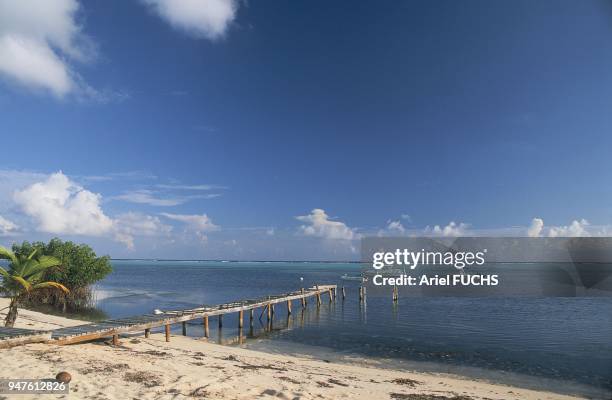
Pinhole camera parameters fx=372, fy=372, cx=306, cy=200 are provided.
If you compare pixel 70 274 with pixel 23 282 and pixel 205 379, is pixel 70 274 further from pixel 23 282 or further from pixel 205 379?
pixel 205 379

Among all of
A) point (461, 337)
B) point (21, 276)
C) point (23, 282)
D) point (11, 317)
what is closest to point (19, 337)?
point (23, 282)

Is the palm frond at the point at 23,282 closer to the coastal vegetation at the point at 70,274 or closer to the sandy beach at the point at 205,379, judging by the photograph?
the sandy beach at the point at 205,379

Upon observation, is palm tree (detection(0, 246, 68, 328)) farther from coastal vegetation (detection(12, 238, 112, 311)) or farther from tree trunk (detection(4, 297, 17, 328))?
coastal vegetation (detection(12, 238, 112, 311))

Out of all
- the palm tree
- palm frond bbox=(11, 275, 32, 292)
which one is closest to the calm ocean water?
the palm tree

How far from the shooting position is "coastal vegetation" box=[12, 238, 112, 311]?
3953 cm

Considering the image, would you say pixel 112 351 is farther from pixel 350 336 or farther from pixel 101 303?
pixel 101 303

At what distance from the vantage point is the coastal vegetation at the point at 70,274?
39.5m

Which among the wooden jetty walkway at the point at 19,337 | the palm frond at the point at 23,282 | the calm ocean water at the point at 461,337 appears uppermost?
the palm frond at the point at 23,282

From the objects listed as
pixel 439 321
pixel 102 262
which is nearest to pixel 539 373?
pixel 439 321

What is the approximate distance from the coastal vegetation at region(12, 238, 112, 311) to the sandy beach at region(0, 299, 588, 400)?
27.4 meters

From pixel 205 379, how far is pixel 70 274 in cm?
3661

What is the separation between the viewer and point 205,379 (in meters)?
12.0

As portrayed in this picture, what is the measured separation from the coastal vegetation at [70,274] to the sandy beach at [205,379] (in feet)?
89.9

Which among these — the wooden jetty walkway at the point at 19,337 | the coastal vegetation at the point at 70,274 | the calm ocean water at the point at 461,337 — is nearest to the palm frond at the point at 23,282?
the wooden jetty walkway at the point at 19,337
